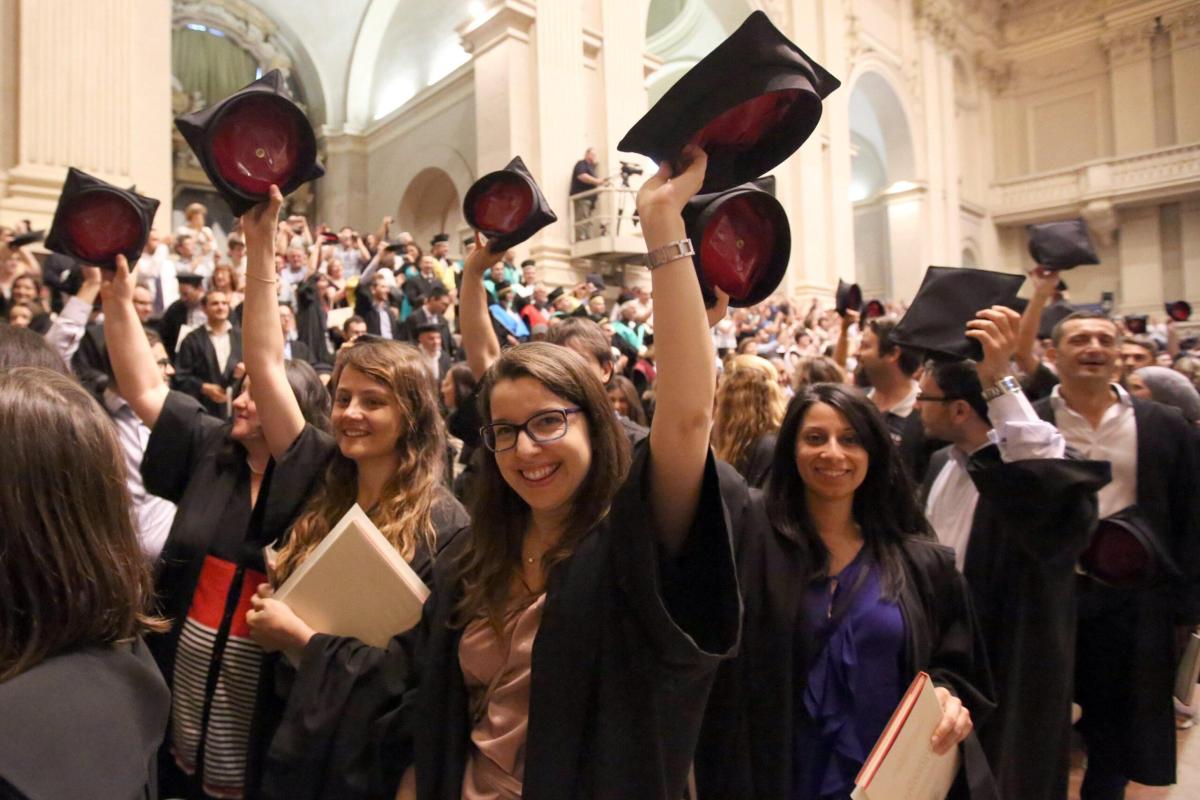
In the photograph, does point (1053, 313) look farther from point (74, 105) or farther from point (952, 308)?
point (74, 105)

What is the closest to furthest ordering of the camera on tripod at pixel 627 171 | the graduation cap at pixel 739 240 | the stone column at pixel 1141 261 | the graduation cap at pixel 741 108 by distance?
1. the graduation cap at pixel 741 108
2. the graduation cap at pixel 739 240
3. the camera on tripod at pixel 627 171
4. the stone column at pixel 1141 261

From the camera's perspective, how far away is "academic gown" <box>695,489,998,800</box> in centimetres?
165

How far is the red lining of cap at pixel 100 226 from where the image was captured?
198 cm

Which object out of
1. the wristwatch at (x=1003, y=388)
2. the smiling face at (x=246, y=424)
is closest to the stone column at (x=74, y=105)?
the smiling face at (x=246, y=424)

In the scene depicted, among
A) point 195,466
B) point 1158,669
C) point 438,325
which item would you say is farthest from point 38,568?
point 438,325

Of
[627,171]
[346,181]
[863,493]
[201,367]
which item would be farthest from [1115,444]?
[346,181]

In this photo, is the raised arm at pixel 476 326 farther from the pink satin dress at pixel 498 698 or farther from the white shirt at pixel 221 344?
the white shirt at pixel 221 344

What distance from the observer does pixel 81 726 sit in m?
0.82

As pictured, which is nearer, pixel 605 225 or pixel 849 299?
pixel 849 299

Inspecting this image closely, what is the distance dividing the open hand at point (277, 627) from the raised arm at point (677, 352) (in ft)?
3.09

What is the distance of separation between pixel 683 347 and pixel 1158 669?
7.66ft

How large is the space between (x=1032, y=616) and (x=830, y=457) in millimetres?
795

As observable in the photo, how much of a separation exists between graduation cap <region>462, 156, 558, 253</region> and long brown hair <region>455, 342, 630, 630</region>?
2.62 feet

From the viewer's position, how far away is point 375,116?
1848cm
